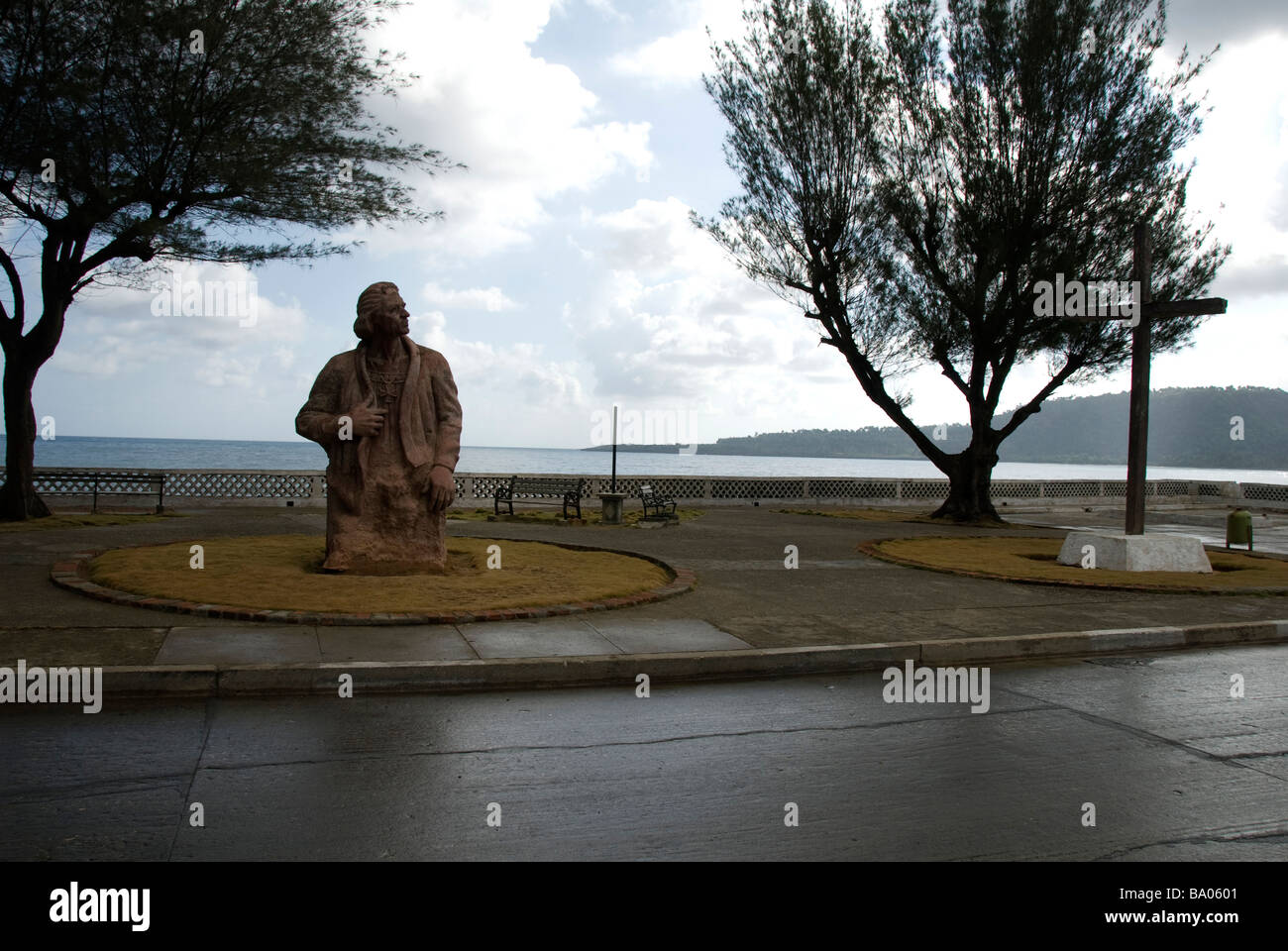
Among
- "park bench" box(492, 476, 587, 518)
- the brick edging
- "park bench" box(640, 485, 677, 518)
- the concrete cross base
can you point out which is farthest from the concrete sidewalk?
"park bench" box(492, 476, 587, 518)

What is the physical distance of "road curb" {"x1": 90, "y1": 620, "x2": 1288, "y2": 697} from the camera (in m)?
6.15

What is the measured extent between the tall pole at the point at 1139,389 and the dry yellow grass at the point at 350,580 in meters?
7.06

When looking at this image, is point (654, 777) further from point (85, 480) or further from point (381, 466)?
point (85, 480)

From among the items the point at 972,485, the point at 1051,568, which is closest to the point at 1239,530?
the point at 1051,568

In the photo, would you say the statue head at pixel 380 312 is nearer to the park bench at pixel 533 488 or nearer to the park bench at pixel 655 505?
the park bench at pixel 655 505

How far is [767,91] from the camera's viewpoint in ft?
80.8

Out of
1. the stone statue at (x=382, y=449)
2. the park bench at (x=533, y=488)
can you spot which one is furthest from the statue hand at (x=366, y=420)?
the park bench at (x=533, y=488)

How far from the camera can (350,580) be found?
10.1 m

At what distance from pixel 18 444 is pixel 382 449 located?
11.9 meters

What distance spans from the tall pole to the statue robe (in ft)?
31.3

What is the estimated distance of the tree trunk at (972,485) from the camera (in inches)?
975
